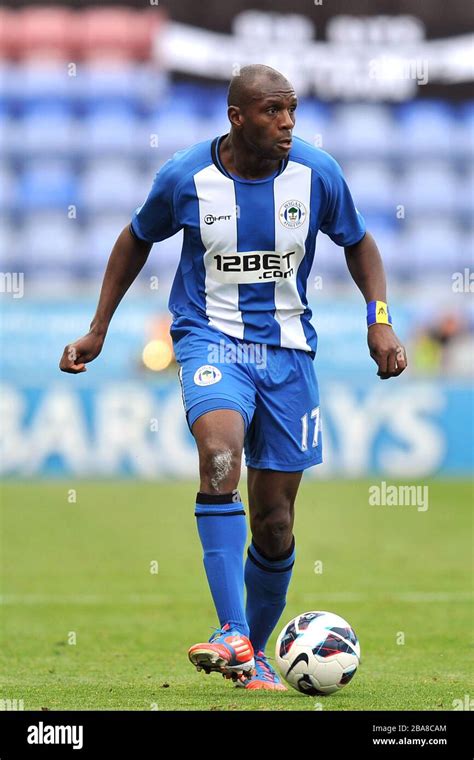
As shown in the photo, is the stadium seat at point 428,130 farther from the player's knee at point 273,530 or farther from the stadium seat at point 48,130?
the player's knee at point 273,530

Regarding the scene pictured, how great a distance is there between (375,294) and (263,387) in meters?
0.67

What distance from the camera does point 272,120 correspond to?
5.41 m

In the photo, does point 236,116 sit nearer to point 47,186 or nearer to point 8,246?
point 8,246

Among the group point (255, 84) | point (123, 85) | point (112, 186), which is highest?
point (123, 85)

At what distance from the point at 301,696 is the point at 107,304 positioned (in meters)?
1.80

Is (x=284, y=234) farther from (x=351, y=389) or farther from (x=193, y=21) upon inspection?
(x=193, y=21)

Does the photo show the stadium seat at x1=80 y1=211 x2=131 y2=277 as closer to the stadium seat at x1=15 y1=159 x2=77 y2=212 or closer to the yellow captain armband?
the stadium seat at x1=15 y1=159 x2=77 y2=212

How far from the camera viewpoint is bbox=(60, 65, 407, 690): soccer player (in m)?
5.45

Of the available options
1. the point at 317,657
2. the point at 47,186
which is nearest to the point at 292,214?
the point at 317,657

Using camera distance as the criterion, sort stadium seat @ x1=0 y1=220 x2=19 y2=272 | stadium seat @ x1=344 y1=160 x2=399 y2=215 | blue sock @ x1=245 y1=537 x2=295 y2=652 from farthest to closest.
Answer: stadium seat @ x1=344 y1=160 x2=399 y2=215 < stadium seat @ x1=0 y1=220 x2=19 y2=272 < blue sock @ x1=245 y1=537 x2=295 y2=652

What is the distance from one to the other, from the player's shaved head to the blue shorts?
36.2 inches

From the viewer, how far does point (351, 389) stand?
16.4m

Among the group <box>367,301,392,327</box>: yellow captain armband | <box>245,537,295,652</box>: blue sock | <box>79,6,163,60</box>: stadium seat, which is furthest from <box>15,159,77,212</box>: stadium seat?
<box>367,301,392,327</box>: yellow captain armband

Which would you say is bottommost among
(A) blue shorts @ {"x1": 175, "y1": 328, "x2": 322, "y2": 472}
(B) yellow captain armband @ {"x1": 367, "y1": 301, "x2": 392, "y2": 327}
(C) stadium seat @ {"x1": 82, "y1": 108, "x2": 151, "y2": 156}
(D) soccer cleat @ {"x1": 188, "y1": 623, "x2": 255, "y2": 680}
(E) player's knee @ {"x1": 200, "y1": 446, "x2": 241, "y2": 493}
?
(D) soccer cleat @ {"x1": 188, "y1": 623, "x2": 255, "y2": 680}
